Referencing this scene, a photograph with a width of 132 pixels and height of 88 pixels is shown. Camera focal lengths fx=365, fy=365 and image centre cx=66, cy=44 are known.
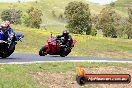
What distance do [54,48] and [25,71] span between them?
28.7ft

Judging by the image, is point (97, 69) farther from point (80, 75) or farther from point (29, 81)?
point (80, 75)

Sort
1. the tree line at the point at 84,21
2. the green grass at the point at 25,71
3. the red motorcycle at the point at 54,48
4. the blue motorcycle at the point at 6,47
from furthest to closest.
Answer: the tree line at the point at 84,21
the red motorcycle at the point at 54,48
the blue motorcycle at the point at 6,47
the green grass at the point at 25,71

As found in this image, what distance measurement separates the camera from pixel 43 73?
1591 centimetres

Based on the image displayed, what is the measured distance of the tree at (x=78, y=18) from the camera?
108062 mm

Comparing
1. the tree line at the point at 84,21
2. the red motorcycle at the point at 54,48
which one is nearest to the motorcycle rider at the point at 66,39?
the red motorcycle at the point at 54,48

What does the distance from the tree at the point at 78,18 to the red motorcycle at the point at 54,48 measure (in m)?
82.3

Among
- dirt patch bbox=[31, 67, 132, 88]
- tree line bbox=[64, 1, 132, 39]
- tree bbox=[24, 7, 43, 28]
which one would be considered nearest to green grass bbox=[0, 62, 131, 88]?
dirt patch bbox=[31, 67, 132, 88]

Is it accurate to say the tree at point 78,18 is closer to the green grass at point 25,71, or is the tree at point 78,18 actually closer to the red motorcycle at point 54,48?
the red motorcycle at point 54,48

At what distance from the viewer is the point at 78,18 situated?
110 m

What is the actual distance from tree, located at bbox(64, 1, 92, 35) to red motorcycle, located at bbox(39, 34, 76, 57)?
82282mm

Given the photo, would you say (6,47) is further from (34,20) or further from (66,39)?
(34,20)

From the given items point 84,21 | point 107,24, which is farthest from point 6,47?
point 107,24

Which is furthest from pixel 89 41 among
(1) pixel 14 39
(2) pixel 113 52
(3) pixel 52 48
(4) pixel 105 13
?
(4) pixel 105 13

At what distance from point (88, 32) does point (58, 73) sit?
97.0 metres
